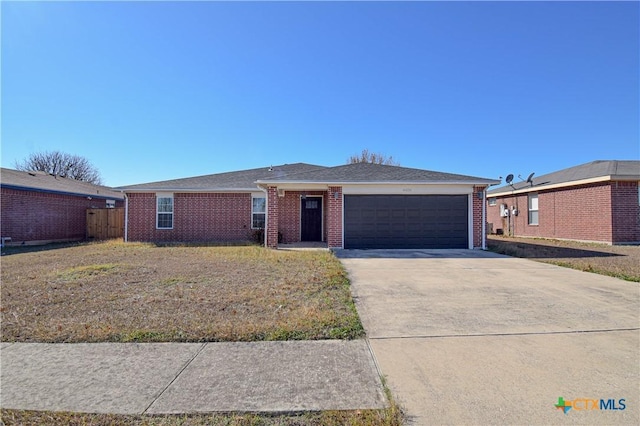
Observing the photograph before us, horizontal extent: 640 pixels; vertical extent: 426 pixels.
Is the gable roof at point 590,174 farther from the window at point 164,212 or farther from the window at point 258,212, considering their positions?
the window at point 164,212

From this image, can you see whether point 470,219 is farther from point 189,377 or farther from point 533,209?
point 189,377

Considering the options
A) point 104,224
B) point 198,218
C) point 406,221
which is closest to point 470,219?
point 406,221

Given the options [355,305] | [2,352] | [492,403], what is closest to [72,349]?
[2,352]

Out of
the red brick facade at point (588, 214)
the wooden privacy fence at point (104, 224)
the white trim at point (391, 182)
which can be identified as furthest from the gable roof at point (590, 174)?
the wooden privacy fence at point (104, 224)

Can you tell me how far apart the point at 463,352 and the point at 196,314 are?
351 centimetres

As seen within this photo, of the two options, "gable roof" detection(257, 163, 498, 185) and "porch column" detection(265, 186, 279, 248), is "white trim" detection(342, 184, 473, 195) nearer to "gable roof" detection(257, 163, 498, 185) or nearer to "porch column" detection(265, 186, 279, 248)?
"gable roof" detection(257, 163, 498, 185)

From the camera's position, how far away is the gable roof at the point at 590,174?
547 inches

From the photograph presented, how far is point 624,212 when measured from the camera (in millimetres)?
13859

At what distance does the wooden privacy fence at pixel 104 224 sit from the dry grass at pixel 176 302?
29.0 feet

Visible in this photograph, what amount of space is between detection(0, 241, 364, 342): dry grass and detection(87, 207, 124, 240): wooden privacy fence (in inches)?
348

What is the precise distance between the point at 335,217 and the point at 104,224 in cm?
1392

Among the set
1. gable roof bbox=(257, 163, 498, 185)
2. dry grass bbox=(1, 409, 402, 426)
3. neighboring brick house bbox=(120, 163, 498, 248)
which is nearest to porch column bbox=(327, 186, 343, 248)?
neighboring brick house bbox=(120, 163, 498, 248)

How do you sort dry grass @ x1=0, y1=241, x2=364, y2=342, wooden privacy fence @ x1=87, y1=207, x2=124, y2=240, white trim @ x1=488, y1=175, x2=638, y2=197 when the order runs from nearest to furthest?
dry grass @ x1=0, y1=241, x2=364, y2=342, white trim @ x1=488, y1=175, x2=638, y2=197, wooden privacy fence @ x1=87, y1=207, x2=124, y2=240

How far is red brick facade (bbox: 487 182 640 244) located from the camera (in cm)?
1385
